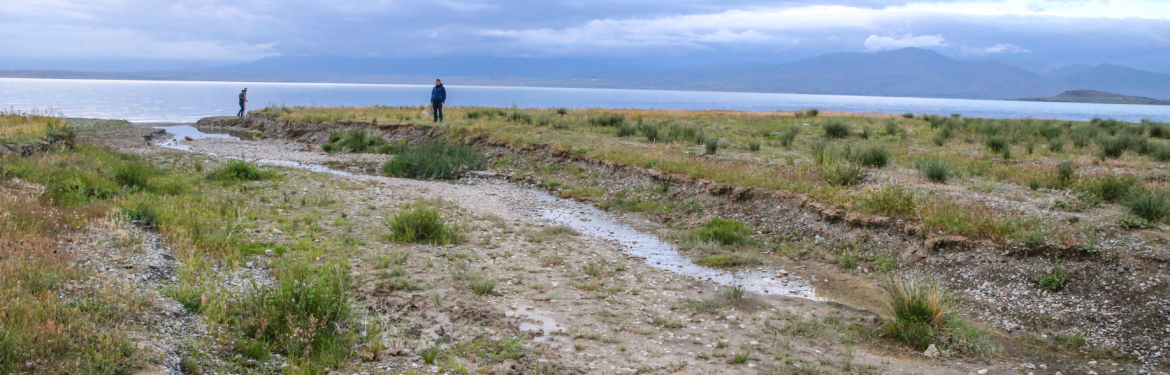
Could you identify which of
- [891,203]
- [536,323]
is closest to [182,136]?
[536,323]

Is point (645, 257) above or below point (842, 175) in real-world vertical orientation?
below

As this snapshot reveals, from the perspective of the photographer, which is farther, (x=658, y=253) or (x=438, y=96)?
(x=438, y=96)

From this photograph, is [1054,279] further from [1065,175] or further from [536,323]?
[1065,175]

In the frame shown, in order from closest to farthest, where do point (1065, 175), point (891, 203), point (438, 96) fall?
point (891, 203)
point (1065, 175)
point (438, 96)

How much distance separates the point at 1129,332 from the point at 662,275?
19.0 ft

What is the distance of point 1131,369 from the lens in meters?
6.89

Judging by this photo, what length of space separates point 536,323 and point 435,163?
15.7m

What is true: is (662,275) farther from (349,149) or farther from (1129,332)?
(349,149)

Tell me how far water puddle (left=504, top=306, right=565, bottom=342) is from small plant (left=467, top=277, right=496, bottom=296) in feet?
2.32

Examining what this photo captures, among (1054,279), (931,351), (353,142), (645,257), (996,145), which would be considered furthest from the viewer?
(353,142)

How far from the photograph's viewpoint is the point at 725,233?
509 inches

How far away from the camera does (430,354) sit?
261 inches

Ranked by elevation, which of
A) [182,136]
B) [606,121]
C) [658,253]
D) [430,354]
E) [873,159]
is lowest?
[658,253]

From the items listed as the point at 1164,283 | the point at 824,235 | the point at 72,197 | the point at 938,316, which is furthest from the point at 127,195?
the point at 1164,283
